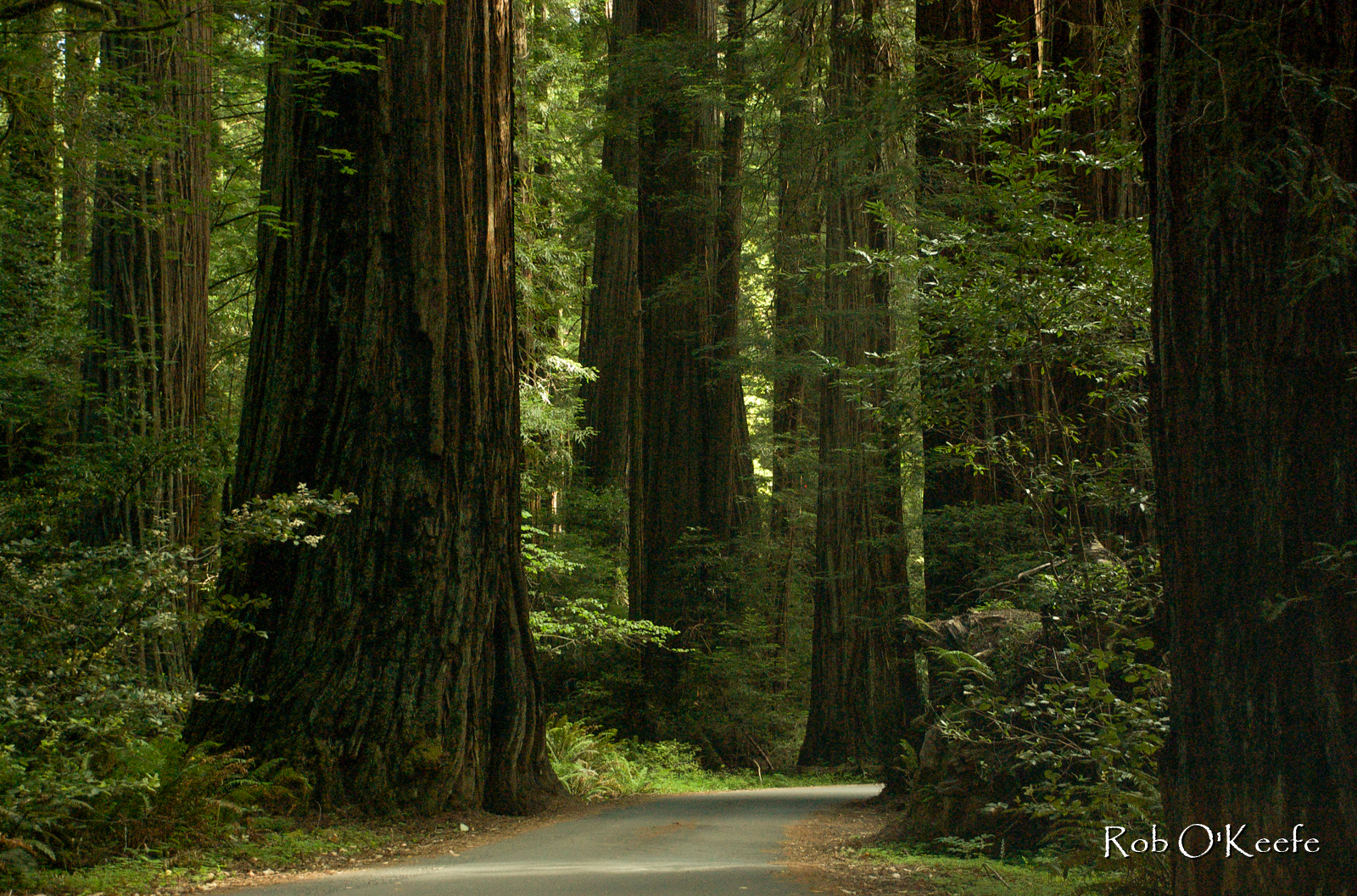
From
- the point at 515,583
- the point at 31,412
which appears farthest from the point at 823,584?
the point at 31,412

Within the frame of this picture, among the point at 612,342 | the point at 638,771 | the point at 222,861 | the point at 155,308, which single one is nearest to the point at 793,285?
the point at 612,342

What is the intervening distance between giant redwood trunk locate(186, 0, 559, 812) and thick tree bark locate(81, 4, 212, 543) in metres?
1.58

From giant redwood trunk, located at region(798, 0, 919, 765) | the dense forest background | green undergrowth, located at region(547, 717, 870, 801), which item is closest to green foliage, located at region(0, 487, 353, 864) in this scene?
the dense forest background

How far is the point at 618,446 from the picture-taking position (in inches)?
864

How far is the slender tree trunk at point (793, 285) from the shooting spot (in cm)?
1409

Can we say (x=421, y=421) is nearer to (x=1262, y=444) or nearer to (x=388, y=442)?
(x=388, y=442)

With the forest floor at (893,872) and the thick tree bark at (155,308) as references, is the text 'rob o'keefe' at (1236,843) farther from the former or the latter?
the thick tree bark at (155,308)

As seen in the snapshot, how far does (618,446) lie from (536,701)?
13.3 metres

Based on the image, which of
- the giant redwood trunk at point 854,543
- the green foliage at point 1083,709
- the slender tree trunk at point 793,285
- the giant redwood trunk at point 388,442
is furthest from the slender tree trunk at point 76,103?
the giant redwood trunk at point 854,543

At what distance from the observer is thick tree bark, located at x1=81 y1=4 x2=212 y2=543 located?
949cm

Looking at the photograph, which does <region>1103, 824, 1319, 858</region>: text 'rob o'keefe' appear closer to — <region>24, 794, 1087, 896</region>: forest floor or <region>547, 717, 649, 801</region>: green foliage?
<region>24, 794, 1087, 896</region>: forest floor

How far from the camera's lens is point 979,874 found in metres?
6.23

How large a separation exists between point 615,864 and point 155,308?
287 inches

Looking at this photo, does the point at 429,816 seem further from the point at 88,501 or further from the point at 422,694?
the point at 88,501
